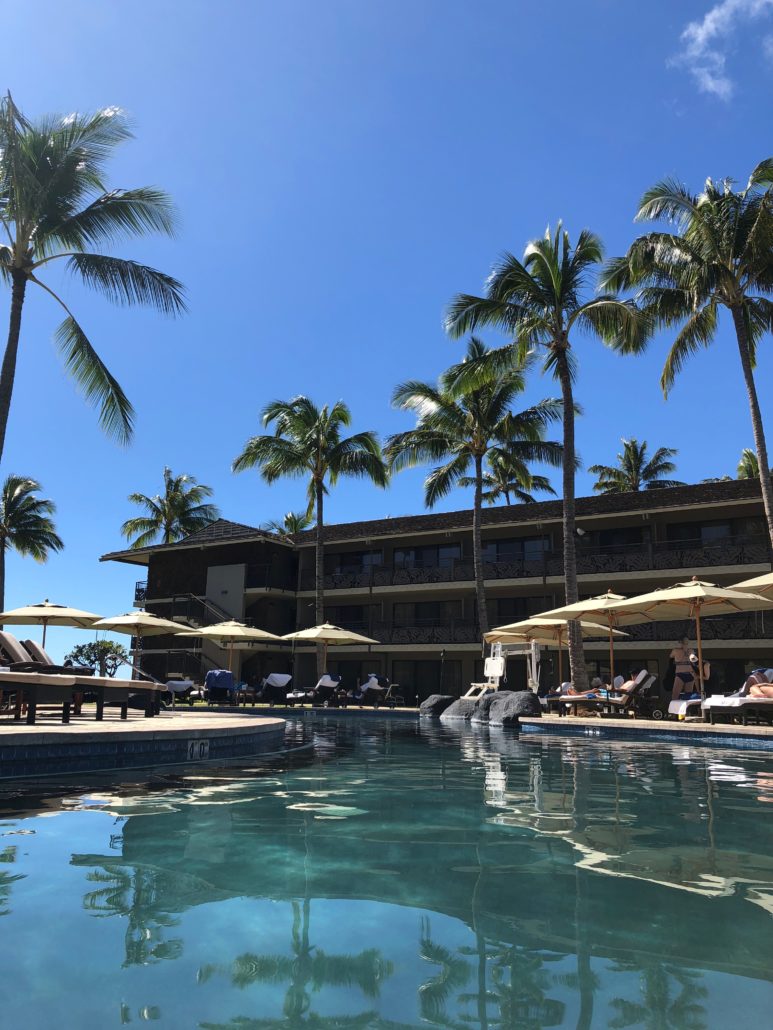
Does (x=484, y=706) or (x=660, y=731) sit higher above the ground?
(x=484, y=706)

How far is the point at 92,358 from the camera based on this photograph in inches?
582

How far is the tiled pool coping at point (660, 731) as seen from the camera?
12.4 metres

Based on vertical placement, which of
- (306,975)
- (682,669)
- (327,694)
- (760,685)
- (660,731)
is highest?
(682,669)

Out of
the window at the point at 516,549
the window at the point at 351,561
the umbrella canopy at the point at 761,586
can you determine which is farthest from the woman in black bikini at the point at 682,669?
the window at the point at 351,561

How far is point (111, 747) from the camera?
808 cm

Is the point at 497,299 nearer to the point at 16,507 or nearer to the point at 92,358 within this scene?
the point at 92,358

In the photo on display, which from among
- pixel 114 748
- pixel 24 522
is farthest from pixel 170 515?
pixel 114 748

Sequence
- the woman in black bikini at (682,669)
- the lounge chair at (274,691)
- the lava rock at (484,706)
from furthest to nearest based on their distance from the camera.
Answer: the lounge chair at (274,691) → the lava rock at (484,706) → the woman in black bikini at (682,669)

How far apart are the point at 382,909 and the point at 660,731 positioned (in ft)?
38.8

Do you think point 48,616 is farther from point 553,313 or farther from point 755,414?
point 755,414

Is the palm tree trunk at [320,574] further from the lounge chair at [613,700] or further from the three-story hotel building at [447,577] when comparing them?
the lounge chair at [613,700]

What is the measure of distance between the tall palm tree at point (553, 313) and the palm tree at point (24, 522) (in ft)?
98.5

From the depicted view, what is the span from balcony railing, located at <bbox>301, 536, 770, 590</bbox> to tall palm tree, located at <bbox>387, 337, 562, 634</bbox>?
2971mm

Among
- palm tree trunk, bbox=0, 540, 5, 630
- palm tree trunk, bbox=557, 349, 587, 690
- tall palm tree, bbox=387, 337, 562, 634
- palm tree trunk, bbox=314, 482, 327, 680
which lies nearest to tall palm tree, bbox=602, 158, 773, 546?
palm tree trunk, bbox=557, 349, 587, 690
